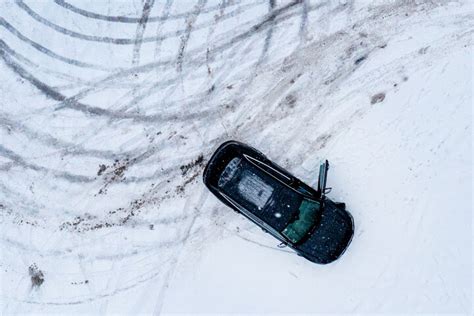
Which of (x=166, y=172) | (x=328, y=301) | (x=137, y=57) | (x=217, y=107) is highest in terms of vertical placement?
(x=137, y=57)

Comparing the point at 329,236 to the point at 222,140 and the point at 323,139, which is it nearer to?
the point at 323,139

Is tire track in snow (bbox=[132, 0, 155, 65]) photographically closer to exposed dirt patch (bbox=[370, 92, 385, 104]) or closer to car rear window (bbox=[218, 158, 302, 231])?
car rear window (bbox=[218, 158, 302, 231])

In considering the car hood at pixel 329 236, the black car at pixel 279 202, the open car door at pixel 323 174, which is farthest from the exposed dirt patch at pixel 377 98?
the car hood at pixel 329 236

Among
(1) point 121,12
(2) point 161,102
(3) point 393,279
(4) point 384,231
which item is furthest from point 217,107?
(3) point 393,279

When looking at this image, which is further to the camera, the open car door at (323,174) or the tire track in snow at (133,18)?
the tire track in snow at (133,18)

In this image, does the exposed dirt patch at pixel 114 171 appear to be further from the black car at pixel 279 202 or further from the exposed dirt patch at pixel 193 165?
the black car at pixel 279 202

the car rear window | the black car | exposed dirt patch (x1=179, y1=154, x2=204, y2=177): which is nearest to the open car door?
the black car

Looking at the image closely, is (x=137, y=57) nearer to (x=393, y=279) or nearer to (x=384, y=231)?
(x=384, y=231)
